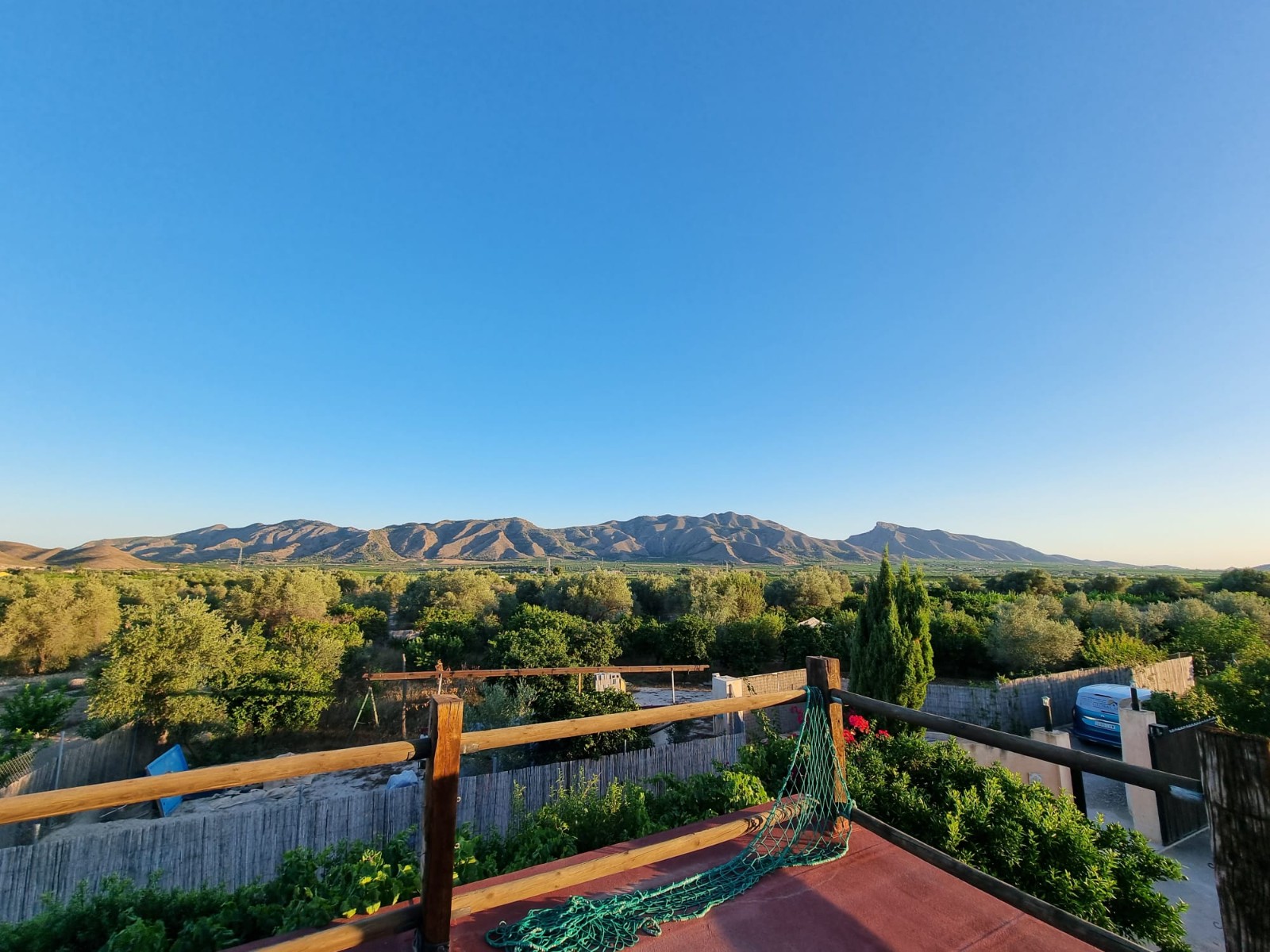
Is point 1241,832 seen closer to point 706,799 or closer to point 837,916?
point 837,916

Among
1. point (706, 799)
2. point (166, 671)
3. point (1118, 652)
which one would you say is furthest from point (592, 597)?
point (706, 799)

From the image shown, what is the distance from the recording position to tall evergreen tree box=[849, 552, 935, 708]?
455 inches

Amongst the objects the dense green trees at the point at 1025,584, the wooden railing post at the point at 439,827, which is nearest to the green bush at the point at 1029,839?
the wooden railing post at the point at 439,827

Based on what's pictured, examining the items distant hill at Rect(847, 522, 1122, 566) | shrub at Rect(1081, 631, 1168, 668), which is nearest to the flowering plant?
shrub at Rect(1081, 631, 1168, 668)

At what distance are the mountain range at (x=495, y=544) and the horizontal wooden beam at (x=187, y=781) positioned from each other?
9659 centimetres

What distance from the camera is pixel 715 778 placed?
15.9 ft

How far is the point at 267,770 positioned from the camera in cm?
173

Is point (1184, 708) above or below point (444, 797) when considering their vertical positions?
below

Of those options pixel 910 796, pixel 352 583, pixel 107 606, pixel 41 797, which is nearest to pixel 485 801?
pixel 910 796

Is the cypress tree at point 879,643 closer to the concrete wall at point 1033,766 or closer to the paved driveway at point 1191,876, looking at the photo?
the concrete wall at point 1033,766

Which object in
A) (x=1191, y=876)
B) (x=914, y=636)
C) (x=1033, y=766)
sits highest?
(x=914, y=636)

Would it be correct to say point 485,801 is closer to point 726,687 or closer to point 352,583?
point 726,687

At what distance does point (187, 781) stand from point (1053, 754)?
2775mm

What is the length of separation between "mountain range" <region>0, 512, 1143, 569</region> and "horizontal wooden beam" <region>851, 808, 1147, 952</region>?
9734 centimetres
